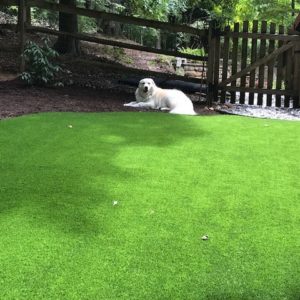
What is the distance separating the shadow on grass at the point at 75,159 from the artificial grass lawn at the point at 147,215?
0.02 meters

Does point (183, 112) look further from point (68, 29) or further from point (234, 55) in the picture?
point (68, 29)

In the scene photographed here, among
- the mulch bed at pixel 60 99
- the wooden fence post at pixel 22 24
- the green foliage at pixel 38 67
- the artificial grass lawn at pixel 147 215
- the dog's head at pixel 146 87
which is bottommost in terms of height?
the artificial grass lawn at pixel 147 215

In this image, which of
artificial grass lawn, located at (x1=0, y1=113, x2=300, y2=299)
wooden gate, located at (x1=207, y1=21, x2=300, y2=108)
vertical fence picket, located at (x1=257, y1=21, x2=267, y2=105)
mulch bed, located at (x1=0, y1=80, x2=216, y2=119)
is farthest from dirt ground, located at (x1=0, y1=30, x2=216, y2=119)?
artificial grass lawn, located at (x1=0, y1=113, x2=300, y2=299)

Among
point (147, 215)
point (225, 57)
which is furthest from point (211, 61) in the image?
point (147, 215)

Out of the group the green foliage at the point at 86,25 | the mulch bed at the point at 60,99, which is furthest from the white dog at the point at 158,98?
the green foliage at the point at 86,25

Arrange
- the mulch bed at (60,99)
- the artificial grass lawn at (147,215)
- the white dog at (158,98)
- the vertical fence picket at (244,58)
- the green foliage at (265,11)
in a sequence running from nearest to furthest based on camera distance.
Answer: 1. the artificial grass lawn at (147,215)
2. the mulch bed at (60,99)
3. the white dog at (158,98)
4. the vertical fence picket at (244,58)
5. the green foliage at (265,11)

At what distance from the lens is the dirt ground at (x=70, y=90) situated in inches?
337

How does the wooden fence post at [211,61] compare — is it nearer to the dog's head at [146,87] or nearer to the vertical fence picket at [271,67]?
the vertical fence picket at [271,67]

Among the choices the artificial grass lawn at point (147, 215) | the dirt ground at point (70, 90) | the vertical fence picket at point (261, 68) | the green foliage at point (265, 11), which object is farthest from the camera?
the green foliage at point (265, 11)

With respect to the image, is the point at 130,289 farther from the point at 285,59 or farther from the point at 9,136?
the point at 285,59

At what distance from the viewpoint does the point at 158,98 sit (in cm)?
934

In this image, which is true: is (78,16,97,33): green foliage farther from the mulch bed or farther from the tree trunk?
the mulch bed

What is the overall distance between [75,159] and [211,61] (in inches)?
216

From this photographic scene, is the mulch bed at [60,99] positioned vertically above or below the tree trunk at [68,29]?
below
